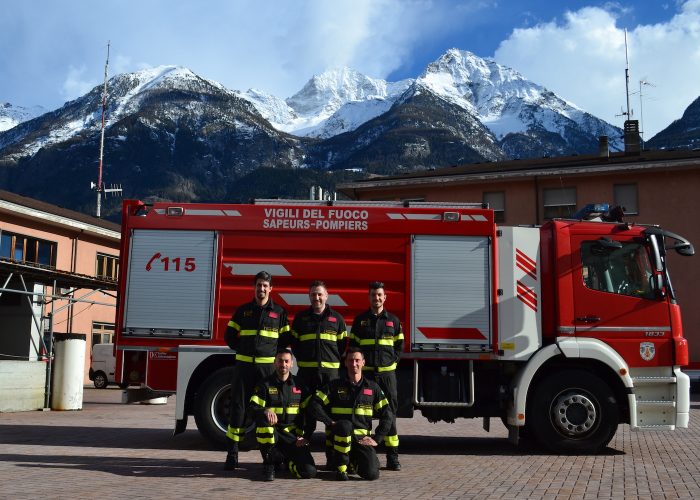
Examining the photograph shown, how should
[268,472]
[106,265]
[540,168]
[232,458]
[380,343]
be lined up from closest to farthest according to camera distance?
[268,472] → [232,458] → [380,343] → [106,265] → [540,168]

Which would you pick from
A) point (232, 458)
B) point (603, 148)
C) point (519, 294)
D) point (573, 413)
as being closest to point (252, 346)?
point (232, 458)

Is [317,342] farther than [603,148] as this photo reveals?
No

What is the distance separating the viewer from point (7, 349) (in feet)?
86.2

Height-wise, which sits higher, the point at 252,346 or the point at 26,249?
the point at 26,249

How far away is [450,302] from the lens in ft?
32.4

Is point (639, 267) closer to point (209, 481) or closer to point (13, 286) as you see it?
point (209, 481)

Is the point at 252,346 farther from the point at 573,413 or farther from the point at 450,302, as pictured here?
the point at 573,413

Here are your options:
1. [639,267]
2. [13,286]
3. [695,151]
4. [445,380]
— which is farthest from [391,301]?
[695,151]

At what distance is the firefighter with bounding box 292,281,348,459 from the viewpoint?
8.30m

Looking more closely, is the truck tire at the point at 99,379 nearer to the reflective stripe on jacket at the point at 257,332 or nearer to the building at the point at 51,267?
the building at the point at 51,267

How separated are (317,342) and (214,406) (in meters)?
2.21

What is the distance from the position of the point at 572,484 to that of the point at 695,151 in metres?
28.7

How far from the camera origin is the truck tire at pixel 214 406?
9.71m

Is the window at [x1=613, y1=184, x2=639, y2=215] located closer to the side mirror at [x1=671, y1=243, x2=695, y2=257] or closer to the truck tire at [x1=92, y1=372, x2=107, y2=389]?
the truck tire at [x1=92, y1=372, x2=107, y2=389]
